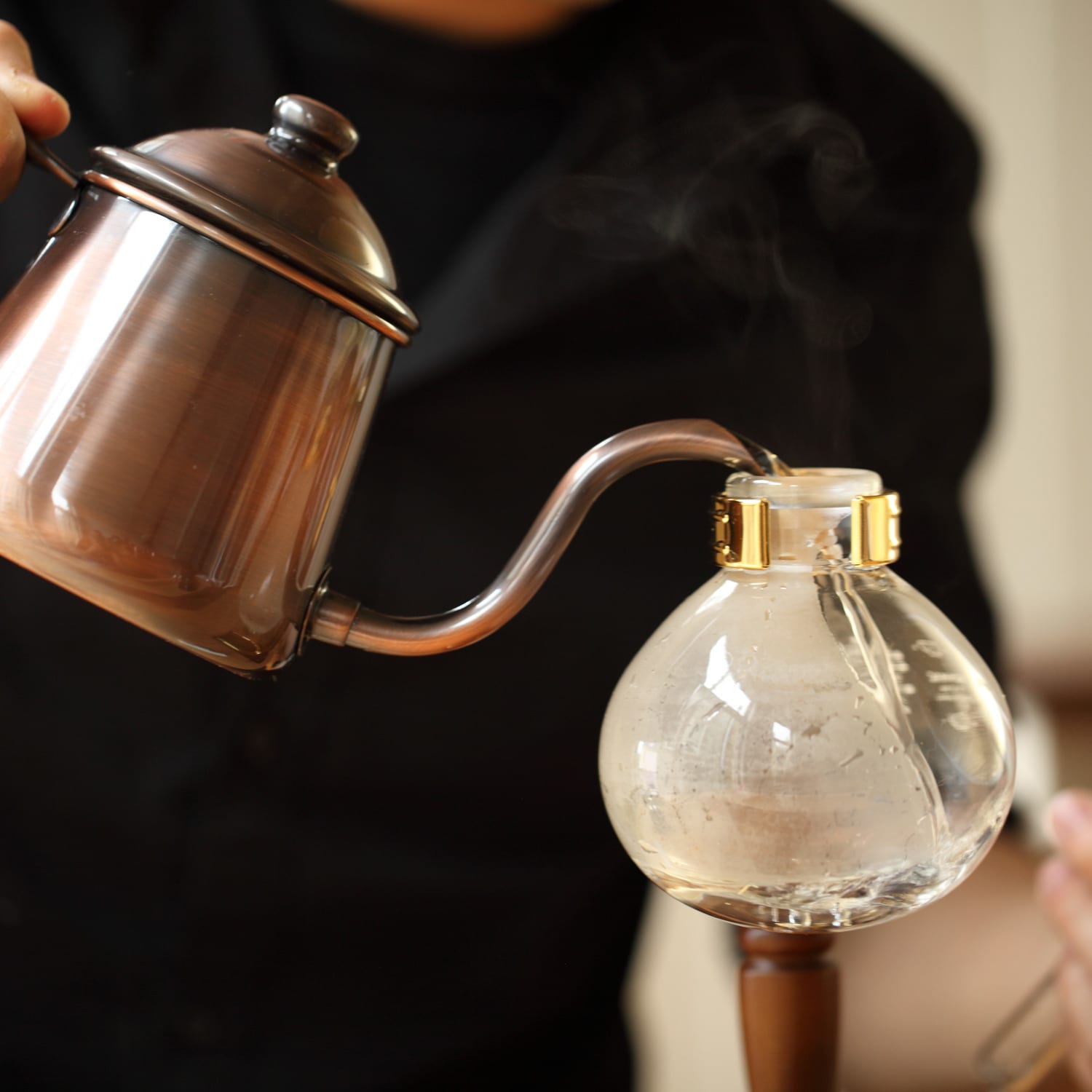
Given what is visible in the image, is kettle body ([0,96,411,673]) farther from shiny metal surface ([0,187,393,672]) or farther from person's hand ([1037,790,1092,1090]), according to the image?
person's hand ([1037,790,1092,1090])

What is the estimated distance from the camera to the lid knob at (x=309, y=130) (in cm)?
40

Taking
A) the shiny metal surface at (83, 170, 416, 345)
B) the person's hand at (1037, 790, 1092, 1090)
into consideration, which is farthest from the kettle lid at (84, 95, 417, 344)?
the person's hand at (1037, 790, 1092, 1090)

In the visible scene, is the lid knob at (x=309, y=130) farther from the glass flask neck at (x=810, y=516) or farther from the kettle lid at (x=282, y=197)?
the glass flask neck at (x=810, y=516)

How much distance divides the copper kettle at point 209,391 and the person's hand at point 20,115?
2.1 inches

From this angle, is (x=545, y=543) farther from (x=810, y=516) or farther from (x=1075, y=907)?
(x=1075, y=907)

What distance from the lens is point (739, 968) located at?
1.69 feet

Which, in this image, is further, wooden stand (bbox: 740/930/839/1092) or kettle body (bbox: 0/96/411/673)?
wooden stand (bbox: 740/930/839/1092)

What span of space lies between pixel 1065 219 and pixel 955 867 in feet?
6.62

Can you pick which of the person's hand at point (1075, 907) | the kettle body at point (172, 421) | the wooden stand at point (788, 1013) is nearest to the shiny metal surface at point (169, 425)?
the kettle body at point (172, 421)

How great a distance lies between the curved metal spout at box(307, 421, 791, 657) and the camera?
0.40 metres

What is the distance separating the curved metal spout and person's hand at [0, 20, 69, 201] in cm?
21

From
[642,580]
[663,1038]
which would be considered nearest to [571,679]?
[642,580]

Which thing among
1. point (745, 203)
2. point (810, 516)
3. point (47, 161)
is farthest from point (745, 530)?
point (745, 203)

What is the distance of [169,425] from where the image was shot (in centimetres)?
38
